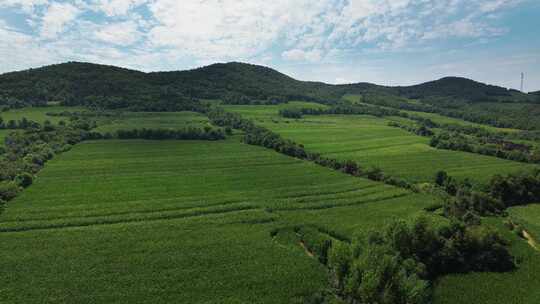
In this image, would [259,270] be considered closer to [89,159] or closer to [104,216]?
[104,216]

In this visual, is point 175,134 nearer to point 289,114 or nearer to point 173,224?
point 173,224

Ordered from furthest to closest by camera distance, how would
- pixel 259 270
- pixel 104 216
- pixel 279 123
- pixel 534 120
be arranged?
1. pixel 534 120
2. pixel 279 123
3. pixel 104 216
4. pixel 259 270

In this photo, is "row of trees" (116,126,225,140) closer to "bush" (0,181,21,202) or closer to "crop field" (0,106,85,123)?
"crop field" (0,106,85,123)

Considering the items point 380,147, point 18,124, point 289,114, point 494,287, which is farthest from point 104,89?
point 494,287

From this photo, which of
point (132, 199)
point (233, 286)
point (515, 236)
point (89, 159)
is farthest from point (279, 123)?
point (233, 286)

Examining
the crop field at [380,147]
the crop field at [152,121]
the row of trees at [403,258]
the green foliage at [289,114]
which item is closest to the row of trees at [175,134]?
the crop field at [152,121]

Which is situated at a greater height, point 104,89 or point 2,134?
point 104,89

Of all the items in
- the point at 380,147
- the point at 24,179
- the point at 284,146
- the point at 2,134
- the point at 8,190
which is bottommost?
the point at 380,147

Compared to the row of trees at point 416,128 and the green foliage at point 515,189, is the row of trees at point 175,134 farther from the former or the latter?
the row of trees at point 416,128
